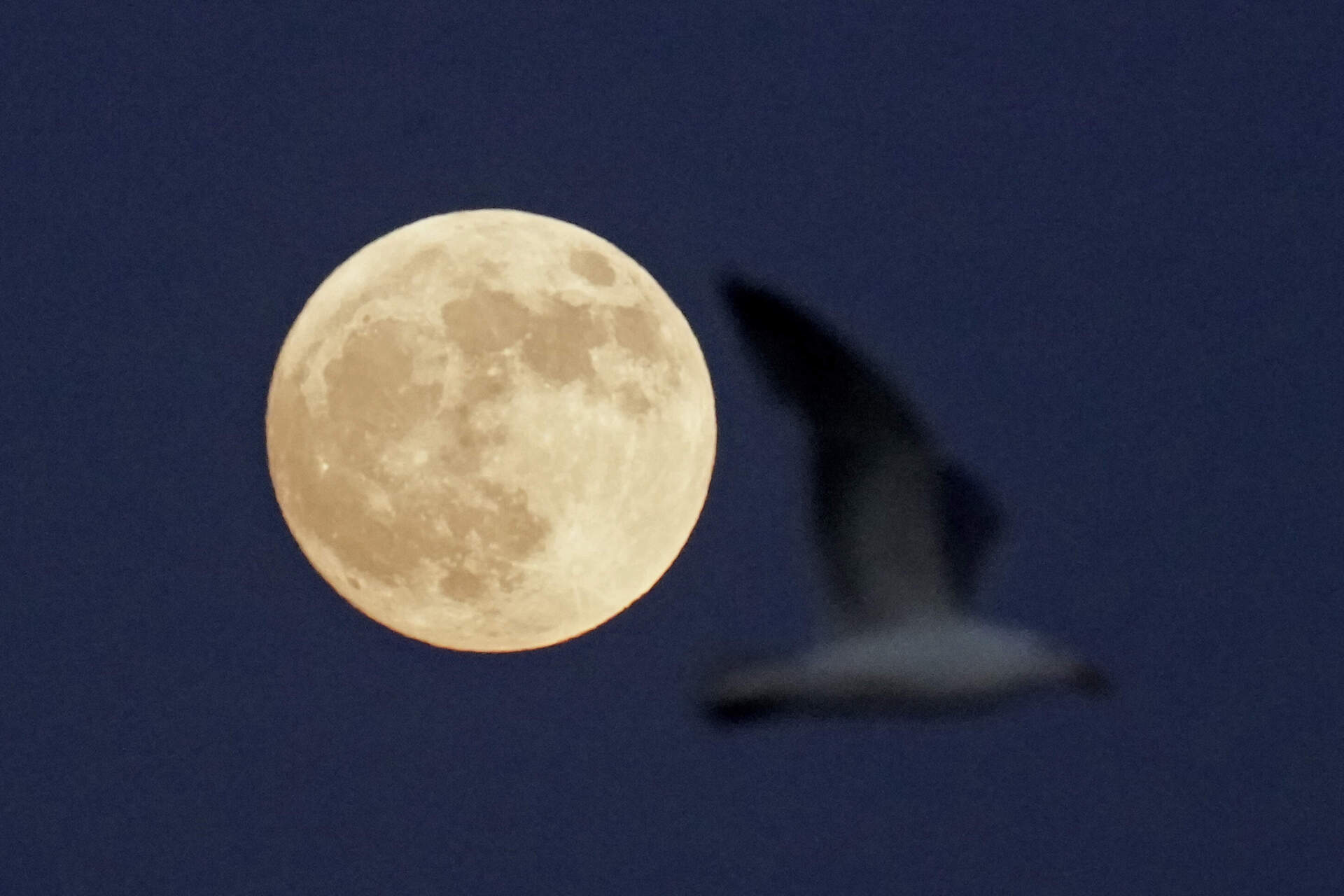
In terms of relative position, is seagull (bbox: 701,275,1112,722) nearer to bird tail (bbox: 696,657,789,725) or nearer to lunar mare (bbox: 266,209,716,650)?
bird tail (bbox: 696,657,789,725)

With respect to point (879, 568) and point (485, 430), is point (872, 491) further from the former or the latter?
point (485, 430)

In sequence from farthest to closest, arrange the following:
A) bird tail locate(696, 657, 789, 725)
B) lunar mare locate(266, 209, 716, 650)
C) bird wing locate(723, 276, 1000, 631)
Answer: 1. bird wing locate(723, 276, 1000, 631)
2. bird tail locate(696, 657, 789, 725)
3. lunar mare locate(266, 209, 716, 650)

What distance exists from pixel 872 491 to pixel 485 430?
2.20 m

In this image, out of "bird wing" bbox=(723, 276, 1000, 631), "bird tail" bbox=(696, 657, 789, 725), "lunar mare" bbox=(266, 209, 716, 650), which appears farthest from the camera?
"bird wing" bbox=(723, 276, 1000, 631)

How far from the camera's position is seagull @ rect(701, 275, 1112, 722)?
4887mm

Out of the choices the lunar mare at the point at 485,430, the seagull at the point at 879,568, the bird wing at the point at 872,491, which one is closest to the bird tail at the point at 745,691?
the seagull at the point at 879,568

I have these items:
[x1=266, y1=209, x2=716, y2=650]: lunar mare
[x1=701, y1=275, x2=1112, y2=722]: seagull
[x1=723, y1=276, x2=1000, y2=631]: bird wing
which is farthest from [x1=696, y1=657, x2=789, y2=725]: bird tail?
[x1=266, y1=209, x2=716, y2=650]: lunar mare

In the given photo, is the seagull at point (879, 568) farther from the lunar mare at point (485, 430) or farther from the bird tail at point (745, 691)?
the lunar mare at point (485, 430)

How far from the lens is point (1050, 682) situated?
16.0ft

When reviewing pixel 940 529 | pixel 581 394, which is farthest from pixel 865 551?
pixel 581 394

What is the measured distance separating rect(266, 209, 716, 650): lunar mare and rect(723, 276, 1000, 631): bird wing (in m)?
1.23

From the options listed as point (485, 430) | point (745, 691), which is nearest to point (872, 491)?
point (745, 691)

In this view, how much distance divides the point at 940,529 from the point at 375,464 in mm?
2329

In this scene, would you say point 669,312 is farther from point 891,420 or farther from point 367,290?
point 891,420
